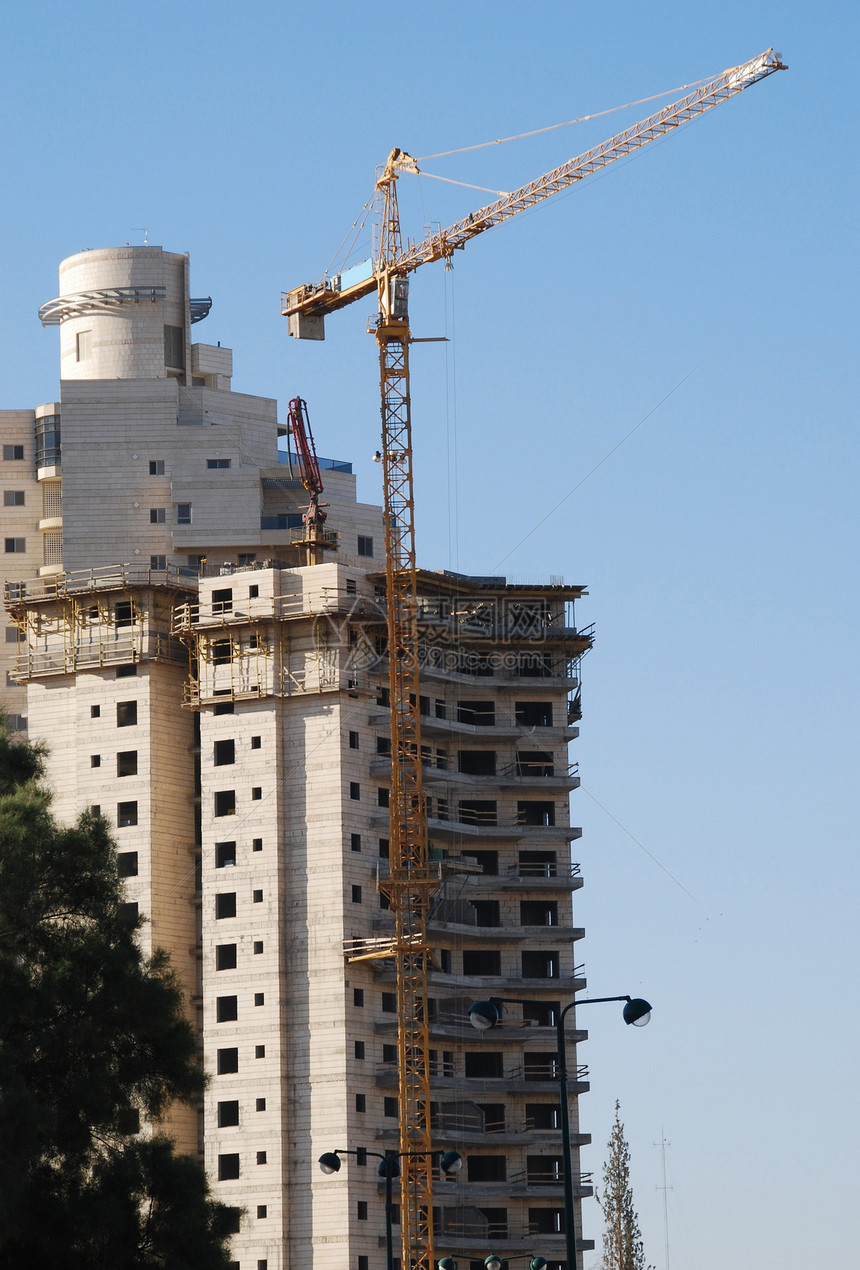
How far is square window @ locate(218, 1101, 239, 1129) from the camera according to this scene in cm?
11725

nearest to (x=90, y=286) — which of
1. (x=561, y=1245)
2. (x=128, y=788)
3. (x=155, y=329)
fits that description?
(x=155, y=329)

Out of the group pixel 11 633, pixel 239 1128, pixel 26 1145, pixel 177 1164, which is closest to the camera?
pixel 26 1145

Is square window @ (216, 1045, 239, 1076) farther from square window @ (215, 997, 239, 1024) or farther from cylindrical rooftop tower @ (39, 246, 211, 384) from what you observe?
cylindrical rooftop tower @ (39, 246, 211, 384)

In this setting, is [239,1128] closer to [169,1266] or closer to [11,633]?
[11,633]

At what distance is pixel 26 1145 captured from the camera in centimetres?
6625

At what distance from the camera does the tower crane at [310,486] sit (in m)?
128

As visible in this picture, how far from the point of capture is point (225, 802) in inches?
4830

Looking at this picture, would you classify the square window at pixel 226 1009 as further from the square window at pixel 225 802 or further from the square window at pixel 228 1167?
the square window at pixel 225 802

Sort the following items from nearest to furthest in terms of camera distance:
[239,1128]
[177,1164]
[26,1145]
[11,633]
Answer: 1. [26,1145]
2. [177,1164]
3. [239,1128]
4. [11,633]

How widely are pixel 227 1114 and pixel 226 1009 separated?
17.8ft

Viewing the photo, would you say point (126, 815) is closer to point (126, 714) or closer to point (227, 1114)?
point (126, 714)

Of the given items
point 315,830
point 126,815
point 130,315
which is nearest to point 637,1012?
point 315,830

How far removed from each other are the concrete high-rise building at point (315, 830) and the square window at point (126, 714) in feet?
0.54

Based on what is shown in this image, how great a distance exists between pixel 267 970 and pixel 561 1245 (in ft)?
70.4
